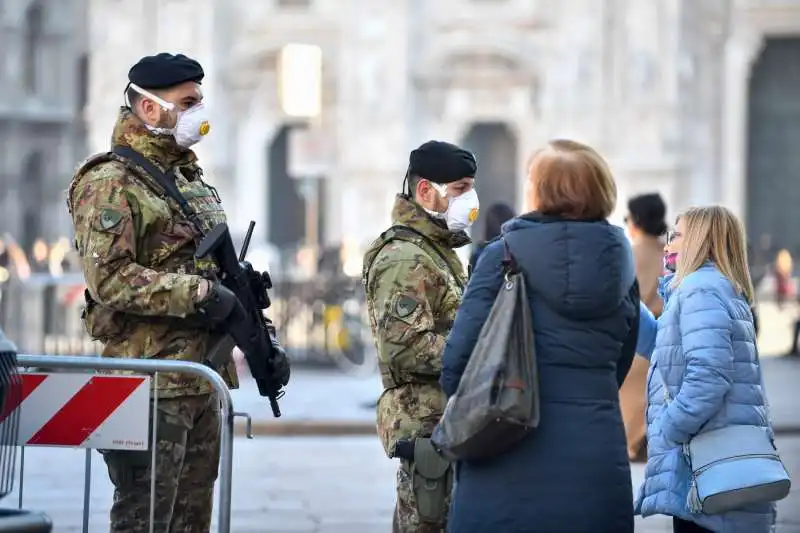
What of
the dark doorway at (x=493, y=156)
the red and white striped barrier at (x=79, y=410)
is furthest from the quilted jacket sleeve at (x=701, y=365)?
the dark doorway at (x=493, y=156)

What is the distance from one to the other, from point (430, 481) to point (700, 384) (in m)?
0.99

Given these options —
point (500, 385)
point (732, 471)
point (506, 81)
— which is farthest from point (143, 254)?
point (506, 81)

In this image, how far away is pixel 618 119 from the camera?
38125mm

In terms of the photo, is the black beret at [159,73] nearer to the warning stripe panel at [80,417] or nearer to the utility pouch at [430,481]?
the warning stripe panel at [80,417]

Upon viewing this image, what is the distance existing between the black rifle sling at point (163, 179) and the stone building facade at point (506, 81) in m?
31.5

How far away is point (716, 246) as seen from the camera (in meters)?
6.55

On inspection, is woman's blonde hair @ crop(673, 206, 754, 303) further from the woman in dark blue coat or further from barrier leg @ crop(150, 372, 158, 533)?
barrier leg @ crop(150, 372, 158, 533)

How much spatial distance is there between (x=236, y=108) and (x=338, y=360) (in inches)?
745

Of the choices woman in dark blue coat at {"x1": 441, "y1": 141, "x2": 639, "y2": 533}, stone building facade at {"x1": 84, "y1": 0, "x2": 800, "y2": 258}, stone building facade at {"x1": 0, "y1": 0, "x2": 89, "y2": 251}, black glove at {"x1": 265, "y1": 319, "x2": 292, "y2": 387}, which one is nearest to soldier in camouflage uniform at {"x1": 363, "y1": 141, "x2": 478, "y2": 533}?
black glove at {"x1": 265, "y1": 319, "x2": 292, "y2": 387}

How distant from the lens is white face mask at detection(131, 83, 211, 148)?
6293mm

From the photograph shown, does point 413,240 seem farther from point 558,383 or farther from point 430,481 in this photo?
point 558,383

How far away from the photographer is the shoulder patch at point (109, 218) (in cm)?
610

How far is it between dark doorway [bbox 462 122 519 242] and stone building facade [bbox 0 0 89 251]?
9751mm

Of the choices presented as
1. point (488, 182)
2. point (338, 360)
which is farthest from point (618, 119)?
point (338, 360)
